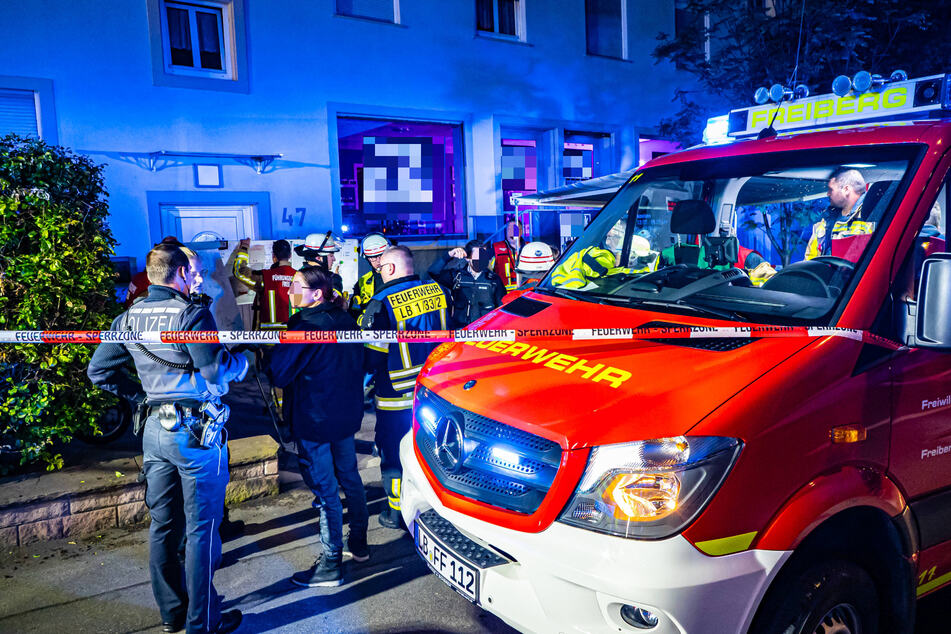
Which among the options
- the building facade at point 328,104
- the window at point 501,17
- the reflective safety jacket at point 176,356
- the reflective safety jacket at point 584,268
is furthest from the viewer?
the window at point 501,17

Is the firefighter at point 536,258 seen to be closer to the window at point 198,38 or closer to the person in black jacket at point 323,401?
the person in black jacket at point 323,401

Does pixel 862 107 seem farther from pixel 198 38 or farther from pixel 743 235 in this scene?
pixel 198 38

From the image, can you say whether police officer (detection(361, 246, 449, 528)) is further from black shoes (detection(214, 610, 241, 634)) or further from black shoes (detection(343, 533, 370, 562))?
black shoes (detection(214, 610, 241, 634))

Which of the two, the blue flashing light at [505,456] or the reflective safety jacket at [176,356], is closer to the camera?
the blue flashing light at [505,456]

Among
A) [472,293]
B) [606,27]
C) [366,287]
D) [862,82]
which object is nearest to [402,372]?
[862,82]

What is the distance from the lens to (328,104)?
1075cm

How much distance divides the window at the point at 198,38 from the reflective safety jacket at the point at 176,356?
25.9 feet

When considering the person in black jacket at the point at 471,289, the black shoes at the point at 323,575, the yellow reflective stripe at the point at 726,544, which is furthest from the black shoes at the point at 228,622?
the person in black jacket at the point at 471,289

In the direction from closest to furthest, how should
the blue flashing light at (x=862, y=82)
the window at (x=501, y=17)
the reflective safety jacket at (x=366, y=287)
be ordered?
the blue flashing light at (x=862, y=82), the reflective safety jacket at (x=366, y=287), the window at (x=501, y=17)

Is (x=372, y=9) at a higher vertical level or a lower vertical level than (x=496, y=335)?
higher

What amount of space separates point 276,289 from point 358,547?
4.82m

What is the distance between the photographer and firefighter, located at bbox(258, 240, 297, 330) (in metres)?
8.11

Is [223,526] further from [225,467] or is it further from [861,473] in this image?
[861,473]

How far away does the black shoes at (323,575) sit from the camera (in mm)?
3777
